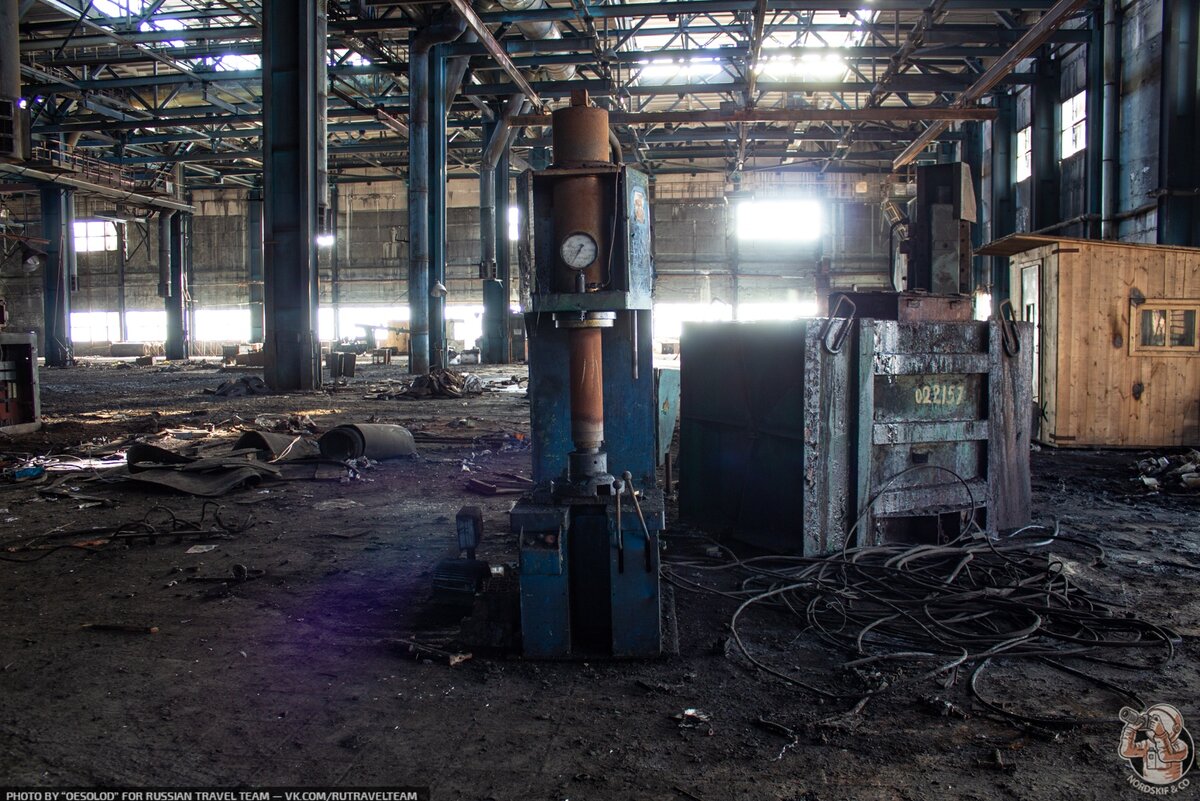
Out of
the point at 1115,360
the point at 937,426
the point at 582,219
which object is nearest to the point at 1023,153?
the point at 1115,360

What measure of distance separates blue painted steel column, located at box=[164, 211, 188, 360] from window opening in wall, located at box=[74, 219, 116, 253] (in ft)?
33.6

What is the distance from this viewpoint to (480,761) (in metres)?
2.42

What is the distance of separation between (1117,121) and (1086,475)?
9.12m

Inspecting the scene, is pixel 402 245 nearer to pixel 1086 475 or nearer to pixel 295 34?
pixel 295 34

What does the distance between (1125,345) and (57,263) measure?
97.2 ft

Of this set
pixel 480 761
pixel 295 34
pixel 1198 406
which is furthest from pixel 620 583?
pixel 295 34

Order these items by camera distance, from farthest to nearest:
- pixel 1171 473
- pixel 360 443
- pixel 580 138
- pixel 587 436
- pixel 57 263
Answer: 1. pixel 57 263
2. pixel 360 443
3. pixel 1171 473
4. pixel 580 138
5. pixel 587 436

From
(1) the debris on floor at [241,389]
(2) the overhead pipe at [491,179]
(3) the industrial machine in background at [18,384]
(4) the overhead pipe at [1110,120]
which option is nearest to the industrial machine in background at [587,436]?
(3) the industrial machine in background at [18,384]

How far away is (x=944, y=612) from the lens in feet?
12.2

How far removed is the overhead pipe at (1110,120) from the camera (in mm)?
13375

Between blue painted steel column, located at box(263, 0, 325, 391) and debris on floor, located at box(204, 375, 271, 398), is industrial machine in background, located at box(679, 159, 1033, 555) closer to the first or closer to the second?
blue painted steel column, located at box(263, 0, 325, 391)

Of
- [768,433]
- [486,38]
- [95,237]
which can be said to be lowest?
[768,433]

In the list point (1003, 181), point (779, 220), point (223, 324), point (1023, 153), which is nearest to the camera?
point (1023, 153)

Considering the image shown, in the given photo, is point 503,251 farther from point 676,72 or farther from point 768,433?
point 768,433
